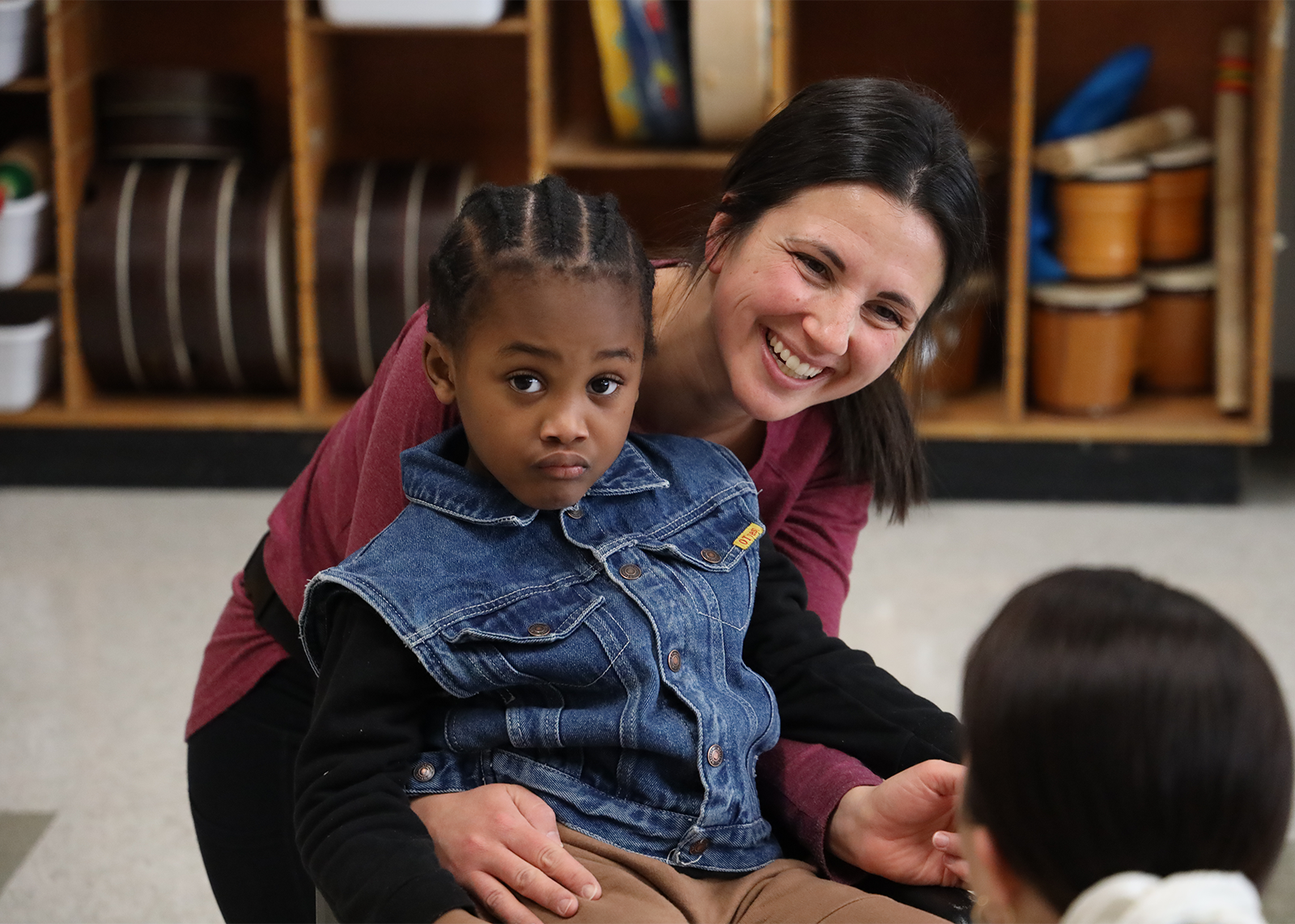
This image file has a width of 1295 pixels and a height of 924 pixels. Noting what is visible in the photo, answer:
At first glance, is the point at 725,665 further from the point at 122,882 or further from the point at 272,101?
the point at 272,101

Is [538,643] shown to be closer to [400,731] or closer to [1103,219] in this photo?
[400,731]

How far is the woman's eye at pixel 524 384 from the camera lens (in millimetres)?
1006

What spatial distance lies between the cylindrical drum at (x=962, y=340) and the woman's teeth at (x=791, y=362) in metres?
1.78

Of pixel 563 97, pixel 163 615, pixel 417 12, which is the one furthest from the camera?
pixel 563 97

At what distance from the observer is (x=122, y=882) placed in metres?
1.97

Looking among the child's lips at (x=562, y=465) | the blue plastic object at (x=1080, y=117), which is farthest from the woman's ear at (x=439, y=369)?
the blue plastic object at (x=1080, y=117)

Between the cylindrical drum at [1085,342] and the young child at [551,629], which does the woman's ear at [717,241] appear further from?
the cylindrical drum at [1085,342]

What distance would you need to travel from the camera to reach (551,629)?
103 cm

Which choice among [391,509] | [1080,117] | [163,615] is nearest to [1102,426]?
[1080,117]

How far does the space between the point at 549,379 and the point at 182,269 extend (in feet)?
7.80

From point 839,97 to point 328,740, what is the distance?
0.71 m

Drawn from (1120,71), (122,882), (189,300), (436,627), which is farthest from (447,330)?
(1120,71)

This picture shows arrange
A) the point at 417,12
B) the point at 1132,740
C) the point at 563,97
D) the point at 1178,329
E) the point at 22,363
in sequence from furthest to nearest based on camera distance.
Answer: the point at 563,97 → the point at 1178,329 → the point at 22,363 → the point at 417,12 → the point at 1132,740

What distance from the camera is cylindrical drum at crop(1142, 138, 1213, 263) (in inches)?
126
